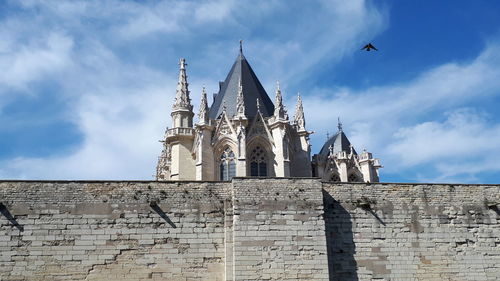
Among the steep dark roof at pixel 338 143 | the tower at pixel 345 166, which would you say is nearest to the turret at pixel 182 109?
the tower at pixel 345 166

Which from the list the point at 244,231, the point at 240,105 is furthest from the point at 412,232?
the point at 240,105

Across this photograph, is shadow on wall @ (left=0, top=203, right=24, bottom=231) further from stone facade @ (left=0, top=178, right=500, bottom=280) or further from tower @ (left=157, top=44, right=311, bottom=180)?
tower @ (left=157, top=44, right=311, bottom=180)

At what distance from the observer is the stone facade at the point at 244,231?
15195 millimetres

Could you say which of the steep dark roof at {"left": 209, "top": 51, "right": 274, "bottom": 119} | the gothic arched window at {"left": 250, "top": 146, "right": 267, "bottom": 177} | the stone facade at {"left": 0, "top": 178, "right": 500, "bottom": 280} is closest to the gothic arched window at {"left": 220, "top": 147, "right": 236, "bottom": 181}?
the gothic arched window at {"left": 250, "top": 146, "right": 267, "bottom": 177}

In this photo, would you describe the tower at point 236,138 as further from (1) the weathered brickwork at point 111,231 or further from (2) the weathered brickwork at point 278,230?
(1) the weathered brickwork at point 111,231

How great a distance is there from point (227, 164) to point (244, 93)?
18.3ft

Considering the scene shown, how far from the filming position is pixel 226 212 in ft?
52.5

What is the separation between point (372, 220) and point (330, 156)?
23.2 meters

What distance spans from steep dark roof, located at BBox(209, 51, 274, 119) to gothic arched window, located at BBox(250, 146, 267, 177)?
2.31 meters

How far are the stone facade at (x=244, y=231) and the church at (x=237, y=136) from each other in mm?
13890

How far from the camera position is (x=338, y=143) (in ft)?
137

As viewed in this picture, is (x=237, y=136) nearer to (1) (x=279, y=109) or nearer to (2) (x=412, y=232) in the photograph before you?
(1) (x=279, y=109)

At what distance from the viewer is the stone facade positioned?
1520cm

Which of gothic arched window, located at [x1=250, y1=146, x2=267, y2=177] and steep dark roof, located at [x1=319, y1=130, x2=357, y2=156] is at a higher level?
steep dark roof, located at [x1=319, y1=130, x2=357, y2=156]
